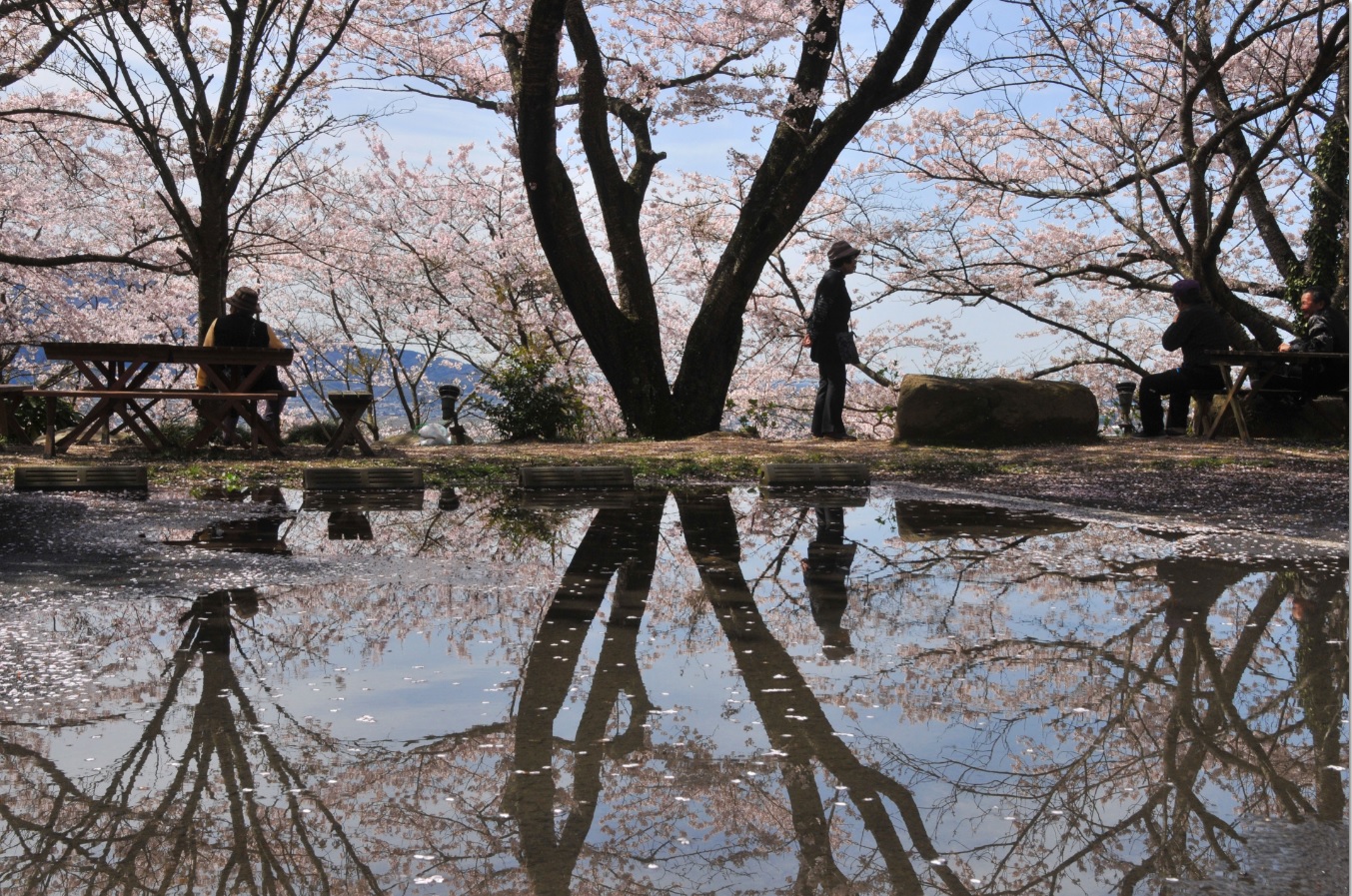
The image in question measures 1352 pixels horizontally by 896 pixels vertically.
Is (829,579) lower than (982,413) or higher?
lower

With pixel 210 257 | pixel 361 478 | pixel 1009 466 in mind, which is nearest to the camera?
pixel 361 478

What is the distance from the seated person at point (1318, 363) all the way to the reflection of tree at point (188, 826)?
40.5 feet

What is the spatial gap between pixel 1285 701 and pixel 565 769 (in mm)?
1949

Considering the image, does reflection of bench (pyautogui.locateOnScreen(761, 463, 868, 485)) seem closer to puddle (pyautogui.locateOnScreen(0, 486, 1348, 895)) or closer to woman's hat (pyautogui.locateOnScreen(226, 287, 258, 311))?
puddle (pyautogui.locateOnScreen(0, 486, 1348, 895))

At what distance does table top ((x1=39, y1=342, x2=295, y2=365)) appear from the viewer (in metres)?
10.8

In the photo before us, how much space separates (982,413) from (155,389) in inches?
327

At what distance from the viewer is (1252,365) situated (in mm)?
12641

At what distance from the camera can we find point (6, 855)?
2162 millimetres

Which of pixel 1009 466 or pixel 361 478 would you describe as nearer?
pixel 361 478

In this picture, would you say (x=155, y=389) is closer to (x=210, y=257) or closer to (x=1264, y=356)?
(x=210, y=257)

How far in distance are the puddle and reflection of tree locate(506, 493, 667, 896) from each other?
0.04ft

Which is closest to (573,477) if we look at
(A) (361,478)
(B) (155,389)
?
(A) (361,478)

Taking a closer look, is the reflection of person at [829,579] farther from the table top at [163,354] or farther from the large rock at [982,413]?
the table top at [163,354]

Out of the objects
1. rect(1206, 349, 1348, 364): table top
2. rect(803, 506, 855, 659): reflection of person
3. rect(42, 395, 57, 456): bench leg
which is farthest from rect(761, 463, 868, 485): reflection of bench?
rect(42, 395, 57, 456): bench leg
